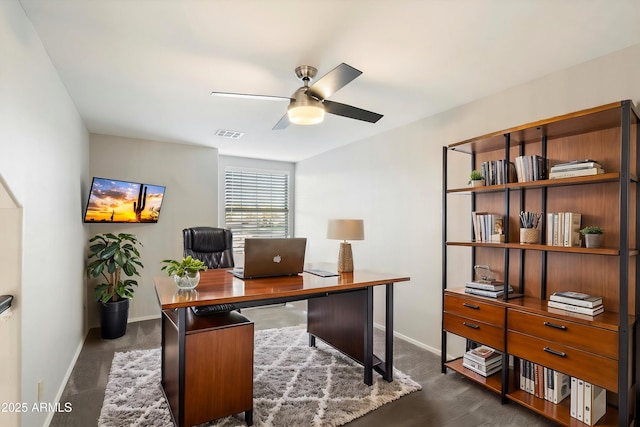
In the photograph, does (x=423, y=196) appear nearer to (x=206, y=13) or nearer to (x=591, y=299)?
(x=591, y=299)

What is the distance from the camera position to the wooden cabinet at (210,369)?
1919 mm

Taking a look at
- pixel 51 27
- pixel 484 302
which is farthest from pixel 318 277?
pixel 51 27

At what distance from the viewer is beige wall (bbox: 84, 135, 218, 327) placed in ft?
14.0

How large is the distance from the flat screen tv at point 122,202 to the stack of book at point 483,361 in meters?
4.02

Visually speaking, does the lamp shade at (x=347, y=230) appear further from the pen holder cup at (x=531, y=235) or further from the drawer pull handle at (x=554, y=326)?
the drawer pull handle at (x=554, y=326)

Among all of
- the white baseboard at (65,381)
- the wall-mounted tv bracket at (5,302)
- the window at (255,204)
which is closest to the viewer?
the wall-mounted tv bracket at (5,302)

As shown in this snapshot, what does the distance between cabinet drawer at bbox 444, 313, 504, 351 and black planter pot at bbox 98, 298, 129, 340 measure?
11.3 feet

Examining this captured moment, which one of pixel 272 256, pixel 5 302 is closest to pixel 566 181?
pixel 272 256

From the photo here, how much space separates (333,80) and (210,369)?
1885 mm

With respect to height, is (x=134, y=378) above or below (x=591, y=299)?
below

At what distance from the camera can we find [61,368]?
8.45 ft

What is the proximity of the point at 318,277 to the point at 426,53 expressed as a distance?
1.77m

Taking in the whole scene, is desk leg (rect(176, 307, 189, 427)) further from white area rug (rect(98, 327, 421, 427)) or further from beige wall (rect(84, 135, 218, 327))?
beige wall (rect(84, 135, 218, 327))

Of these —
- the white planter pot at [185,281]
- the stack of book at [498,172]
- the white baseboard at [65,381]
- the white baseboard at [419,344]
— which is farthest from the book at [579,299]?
the white baseboard at [65,381]
